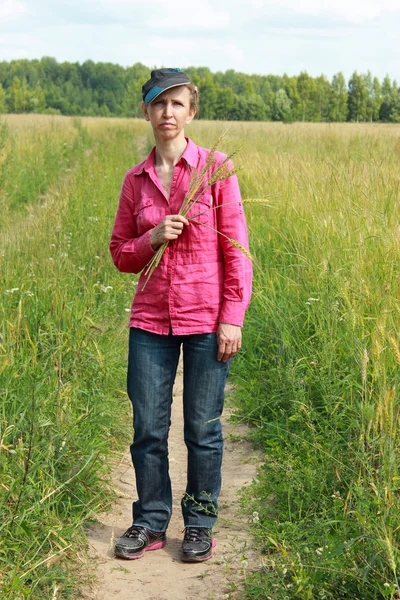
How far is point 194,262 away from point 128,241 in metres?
0.32

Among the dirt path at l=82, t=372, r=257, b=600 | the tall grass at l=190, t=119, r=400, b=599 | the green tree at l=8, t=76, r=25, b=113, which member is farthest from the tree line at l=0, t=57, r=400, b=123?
the dirt path at l=82, t=372, r=257, b=600

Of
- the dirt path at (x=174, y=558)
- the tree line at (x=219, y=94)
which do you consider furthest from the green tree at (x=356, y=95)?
the dirt path at (x=174, y=558)

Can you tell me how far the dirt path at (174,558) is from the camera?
2855 mm

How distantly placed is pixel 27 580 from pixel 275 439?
1589 millimetres

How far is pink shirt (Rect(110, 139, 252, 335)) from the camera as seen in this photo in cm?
296

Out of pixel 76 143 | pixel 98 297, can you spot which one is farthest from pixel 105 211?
pixel 76 143

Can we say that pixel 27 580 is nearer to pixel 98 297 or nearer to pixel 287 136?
pixel 98 297

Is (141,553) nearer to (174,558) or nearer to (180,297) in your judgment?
(174,558)

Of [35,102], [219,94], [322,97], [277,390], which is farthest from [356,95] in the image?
[277,390]

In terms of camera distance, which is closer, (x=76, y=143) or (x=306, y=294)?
(x=306, y=294)

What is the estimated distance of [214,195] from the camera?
298cm

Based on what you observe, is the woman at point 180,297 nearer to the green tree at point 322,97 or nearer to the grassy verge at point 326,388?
the grassy verge at point 326,388

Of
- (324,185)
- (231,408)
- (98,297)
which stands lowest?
(231,408)

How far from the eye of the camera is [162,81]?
9.59 feet
